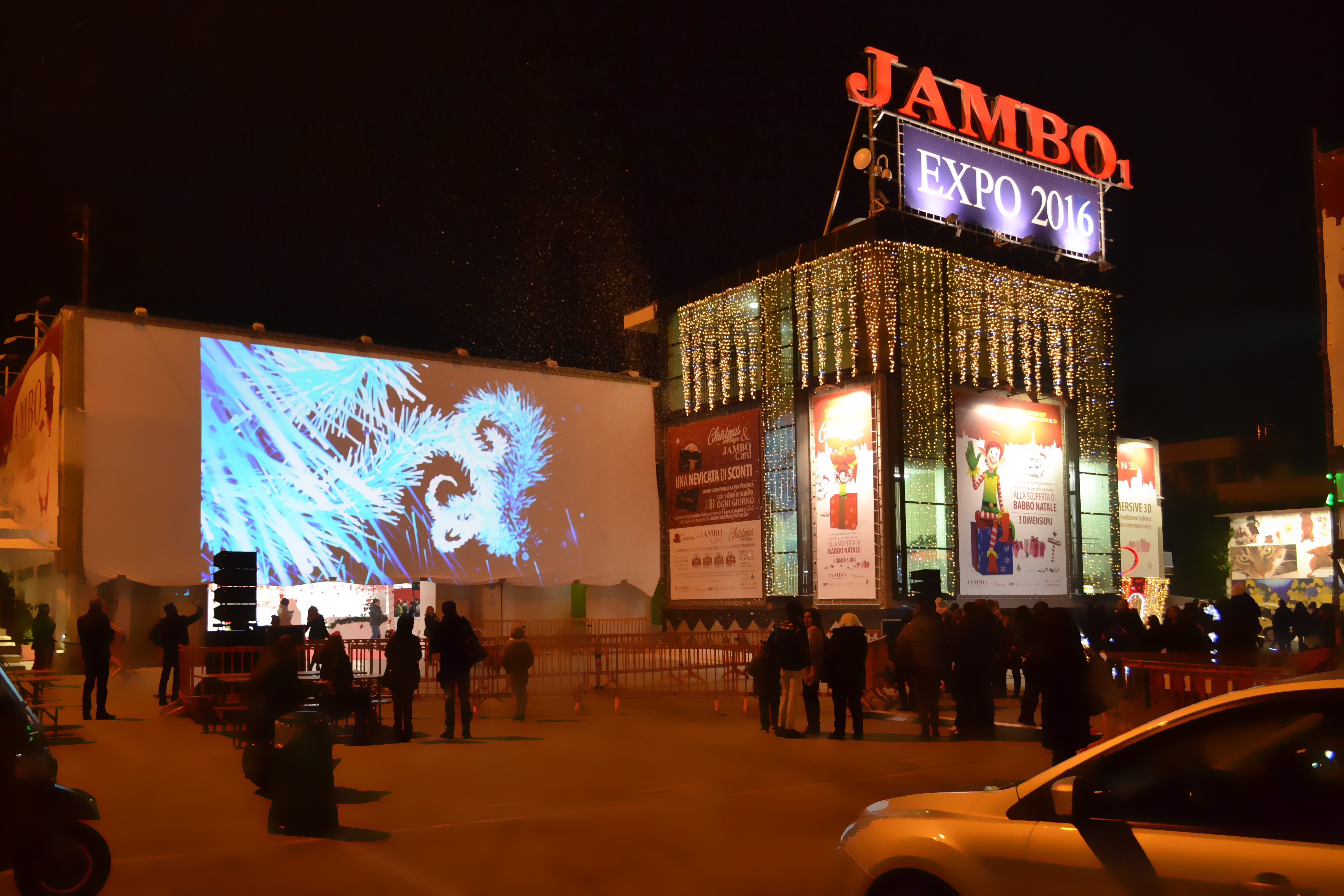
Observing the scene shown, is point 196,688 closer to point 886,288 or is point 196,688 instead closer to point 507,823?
point 507,823

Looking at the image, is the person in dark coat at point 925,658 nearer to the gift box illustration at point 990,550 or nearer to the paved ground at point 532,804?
the paved ground at point 532,804

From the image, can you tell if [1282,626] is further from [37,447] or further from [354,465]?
[37,447]

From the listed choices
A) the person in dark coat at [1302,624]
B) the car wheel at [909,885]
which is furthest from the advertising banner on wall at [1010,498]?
the car wheel at [909,885]

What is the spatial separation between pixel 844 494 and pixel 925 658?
48.0ft

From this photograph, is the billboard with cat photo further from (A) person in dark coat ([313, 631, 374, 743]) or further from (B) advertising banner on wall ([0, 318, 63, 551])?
(B) advertising banner on wall ([0, 318, 63, 551])

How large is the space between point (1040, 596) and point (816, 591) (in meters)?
6.10

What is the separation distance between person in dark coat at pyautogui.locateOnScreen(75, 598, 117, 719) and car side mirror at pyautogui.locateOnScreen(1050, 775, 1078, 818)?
1472 cm

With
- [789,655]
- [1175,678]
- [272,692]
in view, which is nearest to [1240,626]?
[1175,678]

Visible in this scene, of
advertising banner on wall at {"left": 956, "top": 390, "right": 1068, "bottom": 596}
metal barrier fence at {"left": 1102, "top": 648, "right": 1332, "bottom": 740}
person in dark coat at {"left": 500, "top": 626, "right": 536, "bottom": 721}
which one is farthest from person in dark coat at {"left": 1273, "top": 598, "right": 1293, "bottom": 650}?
person in dark coat at {"left": 500, "top": 626, "right": 536, "bottom": 721}

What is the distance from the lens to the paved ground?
6.79 m

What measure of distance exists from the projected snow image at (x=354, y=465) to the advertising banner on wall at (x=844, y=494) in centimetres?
864

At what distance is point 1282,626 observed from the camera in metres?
23.9

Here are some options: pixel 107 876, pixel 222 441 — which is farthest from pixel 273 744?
pixel 222 441

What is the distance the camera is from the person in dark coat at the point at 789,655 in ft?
44.2
